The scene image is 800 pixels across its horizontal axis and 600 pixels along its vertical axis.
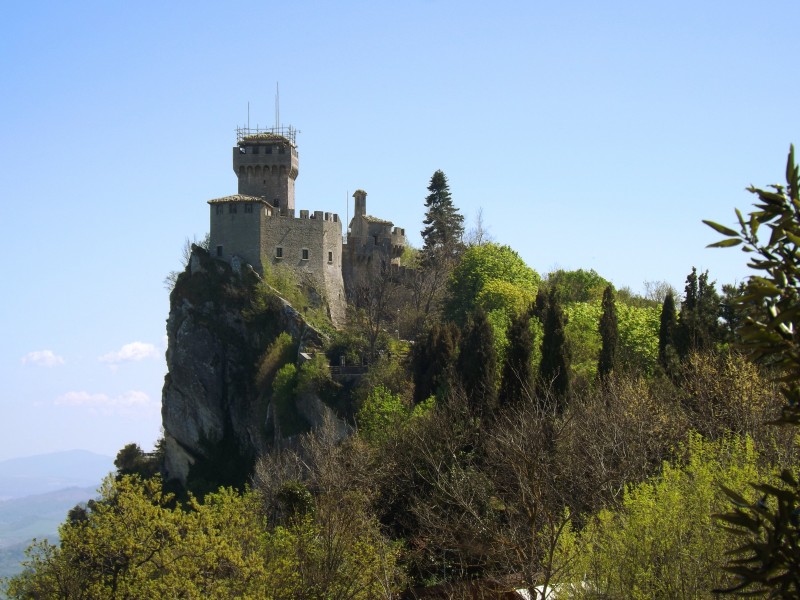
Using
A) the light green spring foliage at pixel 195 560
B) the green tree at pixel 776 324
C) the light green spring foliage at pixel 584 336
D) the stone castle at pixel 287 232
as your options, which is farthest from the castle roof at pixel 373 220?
the green tree at pixel 776 324

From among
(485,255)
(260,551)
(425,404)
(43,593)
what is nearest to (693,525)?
(260,551)

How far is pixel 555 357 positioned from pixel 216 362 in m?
35.1

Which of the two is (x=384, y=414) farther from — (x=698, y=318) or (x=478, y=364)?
(x=698, y=318)

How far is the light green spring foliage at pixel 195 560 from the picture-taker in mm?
29547

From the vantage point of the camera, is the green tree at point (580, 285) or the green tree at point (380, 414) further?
the green tree at point (580, 285)

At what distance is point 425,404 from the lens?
170 feet

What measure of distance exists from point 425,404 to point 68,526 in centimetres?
2224

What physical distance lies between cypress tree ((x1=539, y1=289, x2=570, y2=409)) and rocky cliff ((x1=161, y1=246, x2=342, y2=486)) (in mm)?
26672

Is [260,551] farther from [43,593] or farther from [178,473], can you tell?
[178,473]

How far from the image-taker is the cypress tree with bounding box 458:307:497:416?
4656 cm

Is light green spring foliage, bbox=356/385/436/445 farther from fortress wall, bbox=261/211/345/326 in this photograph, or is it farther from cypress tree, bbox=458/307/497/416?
fortress wall, bbox=261/211/345/326

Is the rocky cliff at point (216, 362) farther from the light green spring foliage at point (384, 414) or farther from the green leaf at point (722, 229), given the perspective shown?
the green leaf at point (722, 229)

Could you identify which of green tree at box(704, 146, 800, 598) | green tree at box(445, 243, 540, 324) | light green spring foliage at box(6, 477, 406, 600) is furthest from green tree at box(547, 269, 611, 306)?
green tree at box(704, 146, 800, 598)

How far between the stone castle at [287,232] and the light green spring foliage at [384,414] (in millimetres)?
18423
